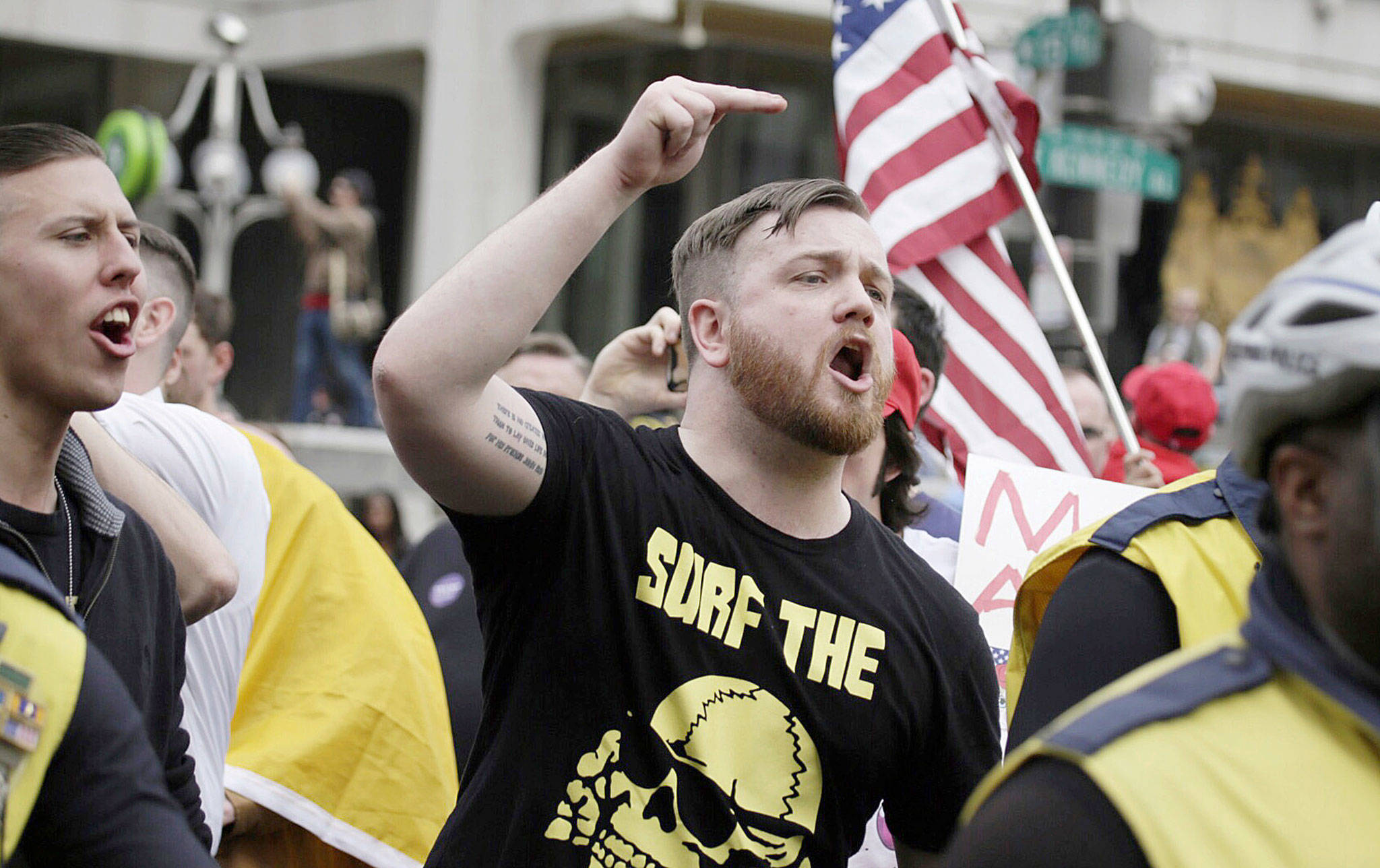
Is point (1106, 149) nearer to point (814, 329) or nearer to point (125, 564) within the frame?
point (814, 329)

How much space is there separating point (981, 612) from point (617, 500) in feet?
4.96

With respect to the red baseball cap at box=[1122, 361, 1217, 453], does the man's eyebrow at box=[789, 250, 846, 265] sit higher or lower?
higher

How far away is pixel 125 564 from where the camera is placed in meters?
2.82

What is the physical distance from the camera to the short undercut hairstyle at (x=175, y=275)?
4414mm

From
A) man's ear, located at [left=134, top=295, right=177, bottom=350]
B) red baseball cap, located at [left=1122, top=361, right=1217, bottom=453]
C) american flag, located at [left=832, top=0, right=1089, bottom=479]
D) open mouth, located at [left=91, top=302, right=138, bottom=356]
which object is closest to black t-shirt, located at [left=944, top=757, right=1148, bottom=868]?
open mouth, located at [left=91, top=302, right=138, bottom=356]

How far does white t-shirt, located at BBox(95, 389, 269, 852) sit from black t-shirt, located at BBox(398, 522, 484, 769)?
1.04 m

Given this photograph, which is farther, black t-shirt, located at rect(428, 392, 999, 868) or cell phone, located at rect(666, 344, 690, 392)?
cell phone, located at rect(666, 344, 690, 392)

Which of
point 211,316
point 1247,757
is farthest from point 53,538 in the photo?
point 211,316

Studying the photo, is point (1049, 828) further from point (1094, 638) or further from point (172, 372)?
point (172, 372)

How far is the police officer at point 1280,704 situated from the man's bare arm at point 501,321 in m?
1.12

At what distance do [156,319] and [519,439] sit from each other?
5.85 ft

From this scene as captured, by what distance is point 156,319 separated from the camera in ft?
13.6

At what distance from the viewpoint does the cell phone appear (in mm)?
4098

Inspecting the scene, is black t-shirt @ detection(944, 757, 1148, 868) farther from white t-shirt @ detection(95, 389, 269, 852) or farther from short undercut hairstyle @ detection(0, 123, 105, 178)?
white t-shirt @ detection(95, 389, 269, 852)
